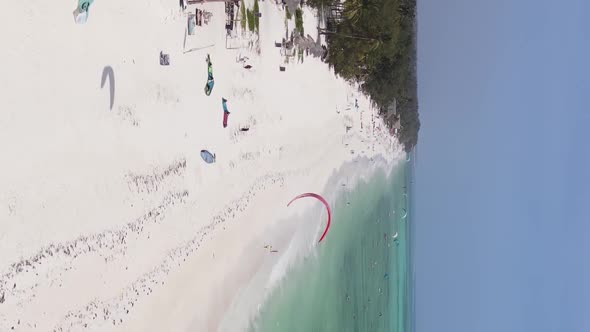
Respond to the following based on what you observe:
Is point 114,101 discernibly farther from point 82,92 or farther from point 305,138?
point 305,138

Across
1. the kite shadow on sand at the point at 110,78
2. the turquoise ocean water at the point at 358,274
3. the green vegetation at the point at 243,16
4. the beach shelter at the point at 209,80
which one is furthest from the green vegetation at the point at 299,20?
the kite shadow on sand at the point at 110,78

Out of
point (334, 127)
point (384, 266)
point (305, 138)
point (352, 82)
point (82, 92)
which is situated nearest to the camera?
point (82, 92)

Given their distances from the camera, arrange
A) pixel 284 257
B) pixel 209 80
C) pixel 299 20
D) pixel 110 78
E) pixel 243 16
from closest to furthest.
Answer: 1. pixel 110 78
2. pixel 209 80
3. pixel 243 16
4. pixel 284 257
5. pixel 299 20

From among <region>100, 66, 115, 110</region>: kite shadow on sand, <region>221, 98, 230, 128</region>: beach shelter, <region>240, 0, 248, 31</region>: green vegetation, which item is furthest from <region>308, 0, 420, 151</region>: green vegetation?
<region>100, 66, 115, 110</region>: kite shadow on sand

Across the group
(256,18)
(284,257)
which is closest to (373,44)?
(256,18)

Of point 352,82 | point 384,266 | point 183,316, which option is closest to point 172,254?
point 183,316

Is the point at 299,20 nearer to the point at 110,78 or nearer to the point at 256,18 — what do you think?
the point at 256,18
